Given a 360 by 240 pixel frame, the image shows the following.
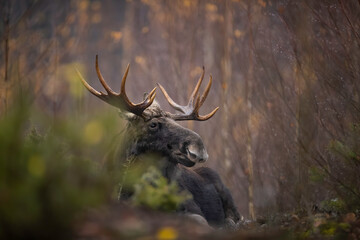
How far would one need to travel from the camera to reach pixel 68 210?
2.56 metres

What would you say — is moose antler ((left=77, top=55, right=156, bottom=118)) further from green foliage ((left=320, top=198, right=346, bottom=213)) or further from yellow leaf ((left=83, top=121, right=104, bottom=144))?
yellow leaf ((left=83, top=121, right=104, bottom=144))

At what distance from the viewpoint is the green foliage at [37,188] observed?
2.46 meters

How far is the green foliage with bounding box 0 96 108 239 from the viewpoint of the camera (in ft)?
8.07

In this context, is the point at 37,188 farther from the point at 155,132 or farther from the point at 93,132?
the point at 155,132

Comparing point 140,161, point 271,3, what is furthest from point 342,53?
point 140,161

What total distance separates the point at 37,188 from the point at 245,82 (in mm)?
9746

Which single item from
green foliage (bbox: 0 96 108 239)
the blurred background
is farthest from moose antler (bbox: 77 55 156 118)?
green foliage (bbox: 0 96 108 239)

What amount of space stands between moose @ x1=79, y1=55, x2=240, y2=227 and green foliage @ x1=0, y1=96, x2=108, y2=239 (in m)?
3.59

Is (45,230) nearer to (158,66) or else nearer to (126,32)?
(158,66)

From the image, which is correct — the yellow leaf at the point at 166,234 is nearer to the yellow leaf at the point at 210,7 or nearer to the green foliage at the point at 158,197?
the green foliage at the point at 158,197

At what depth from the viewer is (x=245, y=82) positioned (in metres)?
11.9

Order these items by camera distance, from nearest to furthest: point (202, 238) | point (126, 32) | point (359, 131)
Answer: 1. point (202, 238)
2. point (359, 131)
3. point (126, 32)

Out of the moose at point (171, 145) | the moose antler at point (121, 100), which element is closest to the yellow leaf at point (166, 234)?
the moose at point (171, 145)

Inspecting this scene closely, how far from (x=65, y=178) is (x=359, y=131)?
14.0 feet
